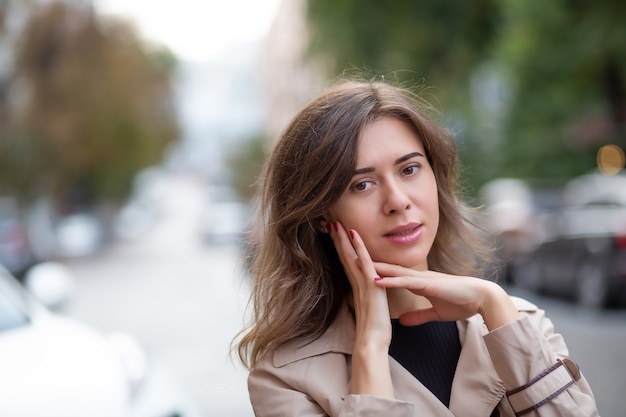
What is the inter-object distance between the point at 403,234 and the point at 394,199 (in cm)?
10

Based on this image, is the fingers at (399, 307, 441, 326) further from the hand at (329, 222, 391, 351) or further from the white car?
the white car

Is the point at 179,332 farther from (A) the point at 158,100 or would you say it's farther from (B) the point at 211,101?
(B) the point at 211,101

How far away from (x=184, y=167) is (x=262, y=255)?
161 meters

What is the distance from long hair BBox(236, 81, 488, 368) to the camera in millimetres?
2086

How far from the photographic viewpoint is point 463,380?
2.04m

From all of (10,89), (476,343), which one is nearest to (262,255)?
(476,343)

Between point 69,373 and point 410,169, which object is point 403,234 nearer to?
point 410,169

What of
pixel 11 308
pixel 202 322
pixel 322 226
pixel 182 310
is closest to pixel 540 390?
pixel 322 226

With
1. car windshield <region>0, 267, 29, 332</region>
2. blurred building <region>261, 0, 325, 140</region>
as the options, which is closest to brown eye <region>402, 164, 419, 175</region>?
car windshield <region>0, 267, 29, 332</region>

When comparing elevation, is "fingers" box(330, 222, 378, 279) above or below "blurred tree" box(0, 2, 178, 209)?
below

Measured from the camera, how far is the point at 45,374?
3.51 meters

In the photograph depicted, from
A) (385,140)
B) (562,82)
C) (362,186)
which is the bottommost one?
(362,186)

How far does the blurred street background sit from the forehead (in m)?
0.75

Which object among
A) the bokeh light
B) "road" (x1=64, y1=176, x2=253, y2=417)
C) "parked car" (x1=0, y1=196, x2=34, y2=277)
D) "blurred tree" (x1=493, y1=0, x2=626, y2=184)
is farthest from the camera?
the bokeh light
